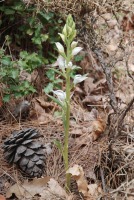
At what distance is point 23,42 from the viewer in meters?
2.56

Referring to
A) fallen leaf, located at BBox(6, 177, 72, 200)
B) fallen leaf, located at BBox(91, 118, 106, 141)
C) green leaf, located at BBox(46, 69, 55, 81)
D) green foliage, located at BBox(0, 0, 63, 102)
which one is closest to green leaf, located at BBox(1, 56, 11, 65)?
green foliage, located at BBox(0, 0, 63, 102)

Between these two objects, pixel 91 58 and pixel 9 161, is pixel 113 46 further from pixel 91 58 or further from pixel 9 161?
pixel 9 161

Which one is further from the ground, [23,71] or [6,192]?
[23,71]

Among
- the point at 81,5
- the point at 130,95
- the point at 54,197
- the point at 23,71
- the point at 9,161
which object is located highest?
the point at 81,5

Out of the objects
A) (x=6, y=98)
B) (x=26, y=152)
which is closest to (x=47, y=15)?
(x=6, y=98)

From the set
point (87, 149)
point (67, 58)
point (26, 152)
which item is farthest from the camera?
point (87, 149)

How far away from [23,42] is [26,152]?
3.17 feet

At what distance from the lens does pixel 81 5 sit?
223 cm

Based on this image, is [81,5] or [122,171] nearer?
[122,171]

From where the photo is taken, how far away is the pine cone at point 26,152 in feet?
6.12

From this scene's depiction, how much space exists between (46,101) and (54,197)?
83cm

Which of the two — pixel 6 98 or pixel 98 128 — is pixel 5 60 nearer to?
pixel 6 98

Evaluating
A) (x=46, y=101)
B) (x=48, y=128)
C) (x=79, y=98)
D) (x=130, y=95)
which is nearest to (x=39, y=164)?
(x=48, y=128)

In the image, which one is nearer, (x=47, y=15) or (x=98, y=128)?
(x=98, y=128)
